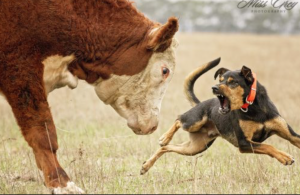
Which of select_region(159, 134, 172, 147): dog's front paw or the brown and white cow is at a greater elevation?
the brown and white cow

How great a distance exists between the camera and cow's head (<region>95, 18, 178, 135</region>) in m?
5.70

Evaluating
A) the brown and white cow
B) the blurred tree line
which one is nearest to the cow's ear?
the brown and white cow

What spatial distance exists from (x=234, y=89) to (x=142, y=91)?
1164mm

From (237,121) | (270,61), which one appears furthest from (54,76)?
(270,61)

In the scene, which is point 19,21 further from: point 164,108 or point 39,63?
point 164,108

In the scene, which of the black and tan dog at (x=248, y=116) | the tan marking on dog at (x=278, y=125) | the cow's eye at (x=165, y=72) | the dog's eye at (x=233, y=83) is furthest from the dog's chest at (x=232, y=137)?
the cow's eye at (x=165, y=72)

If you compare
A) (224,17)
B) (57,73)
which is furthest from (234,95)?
(224,17)

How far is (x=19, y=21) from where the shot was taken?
16.5 ft

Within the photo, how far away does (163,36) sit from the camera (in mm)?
5480

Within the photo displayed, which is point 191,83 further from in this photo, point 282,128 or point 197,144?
point 282,128

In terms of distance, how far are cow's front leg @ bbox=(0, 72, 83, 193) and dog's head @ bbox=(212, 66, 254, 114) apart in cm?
209

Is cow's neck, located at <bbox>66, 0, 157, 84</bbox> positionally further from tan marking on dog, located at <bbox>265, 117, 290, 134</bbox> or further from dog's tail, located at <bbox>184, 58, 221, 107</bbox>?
dog's tail, located at <bbox>184, 58, 221, 107</bbox>

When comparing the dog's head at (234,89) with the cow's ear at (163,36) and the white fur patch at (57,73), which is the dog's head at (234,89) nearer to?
the cow's ear at (163,36)

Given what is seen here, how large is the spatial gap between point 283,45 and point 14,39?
35040 millimetres
